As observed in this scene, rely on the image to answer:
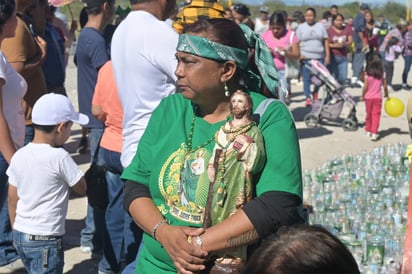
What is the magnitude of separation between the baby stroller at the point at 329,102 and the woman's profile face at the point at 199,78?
8.68 meters

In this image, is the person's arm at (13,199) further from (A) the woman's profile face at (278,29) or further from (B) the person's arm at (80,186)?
(A) the woman's profile face at (278,29)

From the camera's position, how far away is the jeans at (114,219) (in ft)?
15.5

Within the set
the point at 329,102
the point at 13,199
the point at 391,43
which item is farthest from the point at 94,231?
the point at 391,43

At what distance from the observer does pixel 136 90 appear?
3809 millimetres

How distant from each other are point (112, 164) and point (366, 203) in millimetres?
2577

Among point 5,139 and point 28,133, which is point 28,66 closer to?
point 28,133

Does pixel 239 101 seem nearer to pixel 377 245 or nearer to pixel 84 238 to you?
pixel 377 245

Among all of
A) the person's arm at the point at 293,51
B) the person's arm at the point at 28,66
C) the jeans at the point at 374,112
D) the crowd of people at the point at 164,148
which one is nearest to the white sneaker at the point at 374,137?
the jeans at the point at 374,112

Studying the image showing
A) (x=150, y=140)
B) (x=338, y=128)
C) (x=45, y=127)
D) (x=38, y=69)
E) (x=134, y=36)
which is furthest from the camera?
(x=338, y=128)

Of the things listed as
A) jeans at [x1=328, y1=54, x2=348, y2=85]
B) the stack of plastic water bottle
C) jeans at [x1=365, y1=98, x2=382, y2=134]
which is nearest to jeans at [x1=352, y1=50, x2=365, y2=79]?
jeans at [x1=328, y1=54, x2=348, y2=85]

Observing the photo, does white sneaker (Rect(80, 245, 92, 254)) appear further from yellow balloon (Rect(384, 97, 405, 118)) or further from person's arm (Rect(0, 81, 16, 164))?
yellow balloon (Rect(384, 97, 405, 118))

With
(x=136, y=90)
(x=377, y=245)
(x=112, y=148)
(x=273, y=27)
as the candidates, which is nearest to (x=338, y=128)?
(x=273, y=27)

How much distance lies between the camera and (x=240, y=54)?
282 centimetres

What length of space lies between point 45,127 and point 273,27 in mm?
8207
